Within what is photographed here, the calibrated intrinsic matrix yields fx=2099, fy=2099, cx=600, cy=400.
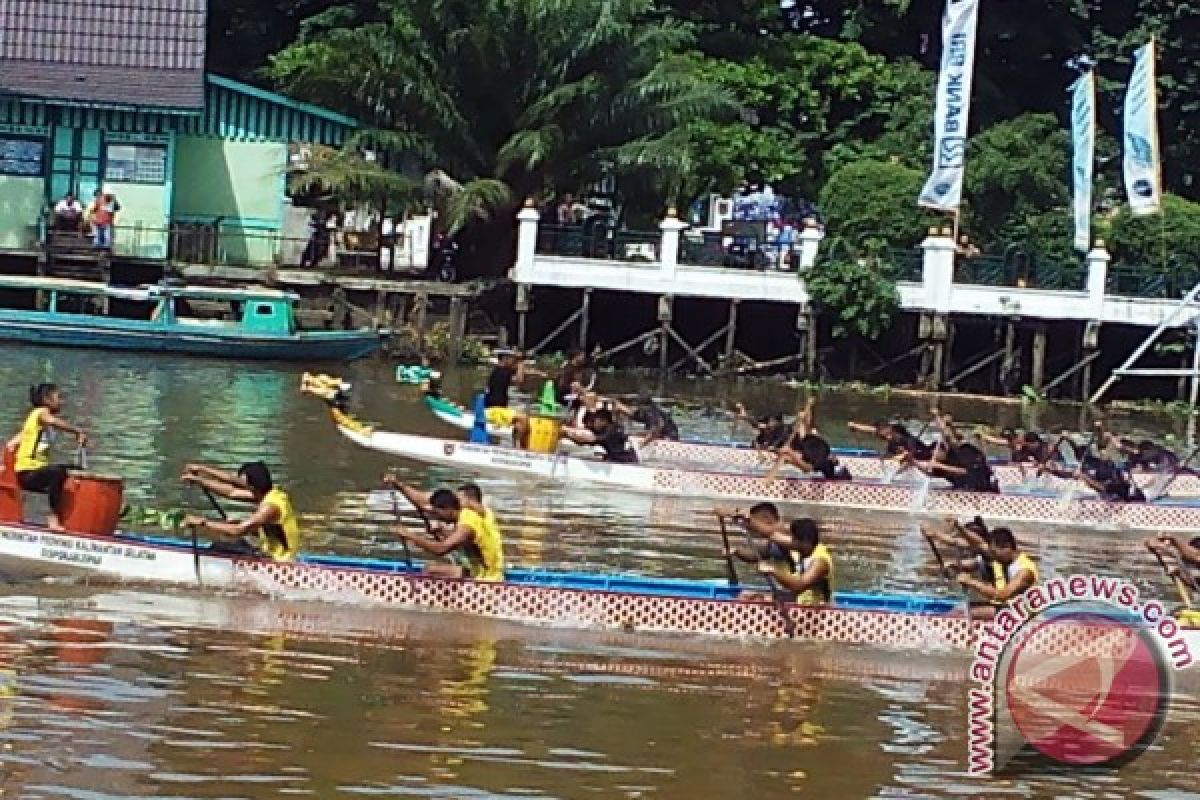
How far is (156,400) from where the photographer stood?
97.3ft

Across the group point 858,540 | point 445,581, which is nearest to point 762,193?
point 858,540

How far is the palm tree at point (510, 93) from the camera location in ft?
134

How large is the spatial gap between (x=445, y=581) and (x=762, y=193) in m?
37.9

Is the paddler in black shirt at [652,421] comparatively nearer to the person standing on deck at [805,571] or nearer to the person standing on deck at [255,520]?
the person standing on deck at [805,571]

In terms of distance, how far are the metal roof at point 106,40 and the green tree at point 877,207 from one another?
12.9 m

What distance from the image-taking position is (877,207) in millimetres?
42000

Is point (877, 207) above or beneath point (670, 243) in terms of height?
above

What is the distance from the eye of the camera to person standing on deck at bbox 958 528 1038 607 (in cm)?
1562

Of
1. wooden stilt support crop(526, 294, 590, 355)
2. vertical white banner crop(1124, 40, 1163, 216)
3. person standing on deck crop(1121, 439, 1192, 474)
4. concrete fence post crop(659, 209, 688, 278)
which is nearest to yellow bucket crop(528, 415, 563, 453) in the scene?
person standing on deck crop(1121, 439, 1192, 474)

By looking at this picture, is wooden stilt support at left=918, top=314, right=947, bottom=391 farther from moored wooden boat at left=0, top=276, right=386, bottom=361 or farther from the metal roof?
the metal roof

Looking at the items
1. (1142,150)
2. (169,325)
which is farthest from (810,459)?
(169,325)

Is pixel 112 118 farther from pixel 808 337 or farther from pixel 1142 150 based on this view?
pixel 1142 150

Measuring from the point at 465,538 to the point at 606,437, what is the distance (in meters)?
9.38

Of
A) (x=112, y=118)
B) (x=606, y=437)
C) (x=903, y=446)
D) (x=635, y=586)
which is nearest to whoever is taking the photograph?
(x=635, y=586)
